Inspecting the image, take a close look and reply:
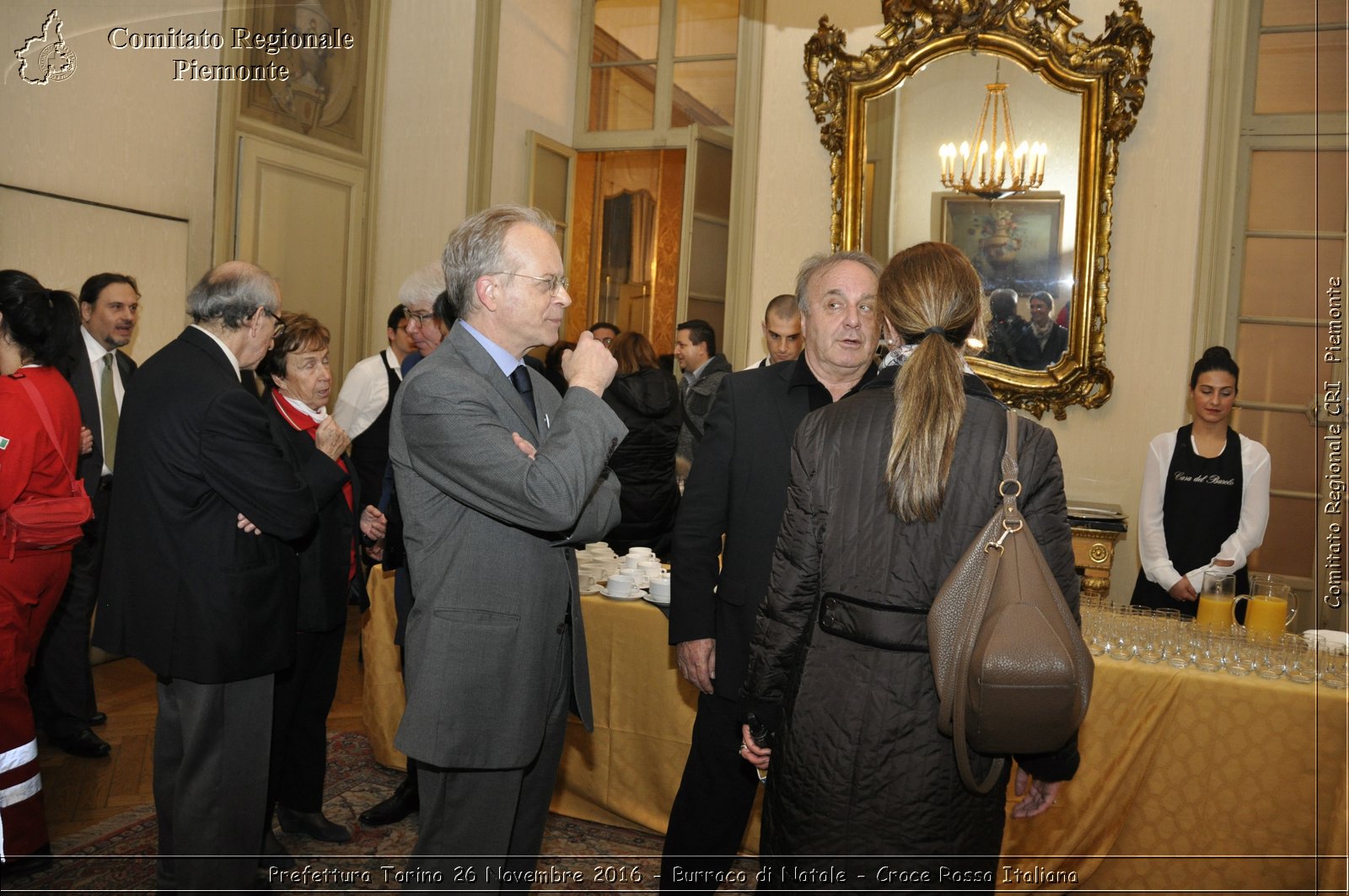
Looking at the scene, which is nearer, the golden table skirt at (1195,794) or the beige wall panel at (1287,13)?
the golden table skirt at (1195,794)

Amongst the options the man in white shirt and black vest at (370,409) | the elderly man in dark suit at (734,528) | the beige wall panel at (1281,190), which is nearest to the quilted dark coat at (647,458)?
the man in white shirt and black vest at (370,409)

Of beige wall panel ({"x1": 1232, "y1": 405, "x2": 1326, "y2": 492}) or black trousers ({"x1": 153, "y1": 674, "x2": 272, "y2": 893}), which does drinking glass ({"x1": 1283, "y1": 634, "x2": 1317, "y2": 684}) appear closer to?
beige wall panel ({"x1": 1232, "y1": 405, "x2": 1326, "y2": 492})

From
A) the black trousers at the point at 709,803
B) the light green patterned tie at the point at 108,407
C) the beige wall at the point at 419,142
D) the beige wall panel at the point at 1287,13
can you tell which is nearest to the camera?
the black trousers at the point at 709,803

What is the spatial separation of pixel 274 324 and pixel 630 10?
5.73m

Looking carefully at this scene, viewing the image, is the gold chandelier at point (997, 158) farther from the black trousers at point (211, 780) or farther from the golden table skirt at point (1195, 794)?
the black trousers at point (211, 780)

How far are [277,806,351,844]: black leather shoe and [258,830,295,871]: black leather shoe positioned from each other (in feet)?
0.46

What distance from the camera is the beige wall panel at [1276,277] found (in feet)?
16.3

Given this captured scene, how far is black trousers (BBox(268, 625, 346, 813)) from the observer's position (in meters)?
3.03

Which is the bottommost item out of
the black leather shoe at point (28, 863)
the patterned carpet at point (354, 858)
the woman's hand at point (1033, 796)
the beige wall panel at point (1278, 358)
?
the patterned carpet at point (354, 858)

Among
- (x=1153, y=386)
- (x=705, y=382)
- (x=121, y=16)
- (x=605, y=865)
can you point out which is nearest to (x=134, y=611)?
(x=605, y=865)

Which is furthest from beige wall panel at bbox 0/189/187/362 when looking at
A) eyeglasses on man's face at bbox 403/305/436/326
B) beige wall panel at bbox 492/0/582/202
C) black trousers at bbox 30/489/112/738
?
beige wall panel at bbox 492/0/582/202

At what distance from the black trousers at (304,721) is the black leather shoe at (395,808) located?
0.54 feet

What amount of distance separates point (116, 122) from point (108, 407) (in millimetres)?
1526

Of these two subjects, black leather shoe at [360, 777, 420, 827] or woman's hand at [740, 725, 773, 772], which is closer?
woman's hand at [740, 725, 773, 772]
